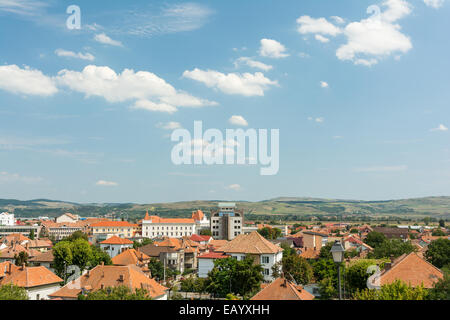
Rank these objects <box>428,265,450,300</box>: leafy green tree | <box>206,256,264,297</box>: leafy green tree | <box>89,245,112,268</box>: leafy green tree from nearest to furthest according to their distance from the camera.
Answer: <box>428,265,450,300</box>: leafy green tree → <box>206,256,264,297</box>: leafy green tree → <box>89,245,112,268</box>: leafy green tree

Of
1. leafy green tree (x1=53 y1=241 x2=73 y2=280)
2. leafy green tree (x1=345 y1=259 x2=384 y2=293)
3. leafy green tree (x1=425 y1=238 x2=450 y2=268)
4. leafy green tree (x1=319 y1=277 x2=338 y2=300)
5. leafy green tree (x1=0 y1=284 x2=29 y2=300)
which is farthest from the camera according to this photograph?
leafy green tree (x1=53 y1=241 x2=73 y2=280)

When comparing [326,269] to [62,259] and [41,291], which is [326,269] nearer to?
[41,291]

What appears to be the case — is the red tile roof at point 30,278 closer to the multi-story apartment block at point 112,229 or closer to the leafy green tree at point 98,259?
the leafy green tree at point 98,259

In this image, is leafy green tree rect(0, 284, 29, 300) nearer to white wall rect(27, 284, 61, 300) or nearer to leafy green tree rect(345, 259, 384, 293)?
white wall rect(27, 284, 61, 300)

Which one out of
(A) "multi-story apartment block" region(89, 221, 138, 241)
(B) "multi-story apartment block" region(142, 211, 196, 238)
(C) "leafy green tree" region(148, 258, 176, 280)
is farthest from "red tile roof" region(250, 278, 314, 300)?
(B) "multi-story apartment block" region(142, 211, 196, 238)

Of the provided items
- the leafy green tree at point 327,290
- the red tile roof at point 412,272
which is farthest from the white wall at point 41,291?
the red tile roof at point 412,272
